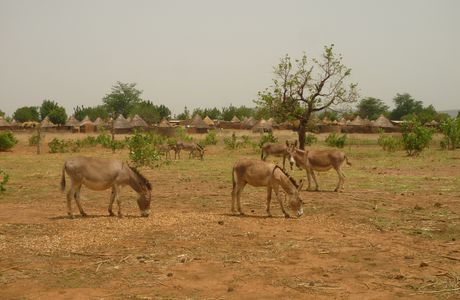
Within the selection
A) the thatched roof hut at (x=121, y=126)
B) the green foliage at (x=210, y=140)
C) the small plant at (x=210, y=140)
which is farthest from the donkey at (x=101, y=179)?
the thatched roof hut at (x=121, y=126)

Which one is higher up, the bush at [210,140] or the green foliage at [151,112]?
the green foliage at [151,112]

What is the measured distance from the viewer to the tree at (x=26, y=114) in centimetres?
10906

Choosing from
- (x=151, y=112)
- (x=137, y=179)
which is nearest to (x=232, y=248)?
(x=137, y=179)

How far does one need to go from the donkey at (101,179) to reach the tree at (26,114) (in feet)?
342

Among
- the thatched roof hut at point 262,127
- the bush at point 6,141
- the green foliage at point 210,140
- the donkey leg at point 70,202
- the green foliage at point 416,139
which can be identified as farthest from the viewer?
the thatched roof hut at point 262,127

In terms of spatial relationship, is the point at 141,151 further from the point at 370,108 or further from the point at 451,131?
the point at 370,108

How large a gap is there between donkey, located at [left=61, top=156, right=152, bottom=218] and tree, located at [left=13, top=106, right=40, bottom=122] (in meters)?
104

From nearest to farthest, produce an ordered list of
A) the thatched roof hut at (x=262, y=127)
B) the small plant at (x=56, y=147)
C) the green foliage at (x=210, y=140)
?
the small plant at (x=56, y=147) → the green foliage at (x=210, y=140) → the thatched roof hut at (x=262, y=127)

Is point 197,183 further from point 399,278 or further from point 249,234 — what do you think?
point 399,278

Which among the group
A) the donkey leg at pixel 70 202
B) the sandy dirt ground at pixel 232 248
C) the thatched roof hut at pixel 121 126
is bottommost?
the sandy dirt ground at pixel 232 248

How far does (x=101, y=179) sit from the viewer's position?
12750mm

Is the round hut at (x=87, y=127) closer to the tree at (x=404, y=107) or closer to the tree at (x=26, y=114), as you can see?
the tree at (x=26, y=114)

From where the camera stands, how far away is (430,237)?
1060 cm

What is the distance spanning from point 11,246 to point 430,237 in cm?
914
